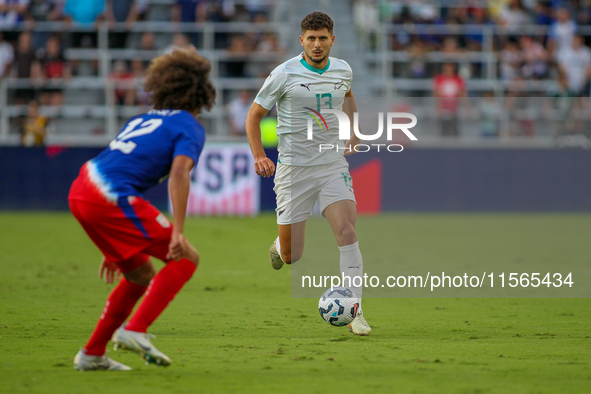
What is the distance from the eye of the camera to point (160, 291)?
443cm

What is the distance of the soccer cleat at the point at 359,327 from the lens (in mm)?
5996

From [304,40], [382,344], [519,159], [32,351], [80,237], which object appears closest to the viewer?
[32,351]

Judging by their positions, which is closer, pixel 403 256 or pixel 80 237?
pixel 403 256

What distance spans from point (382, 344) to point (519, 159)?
13522 mm

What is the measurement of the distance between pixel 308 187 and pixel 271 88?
896 mm

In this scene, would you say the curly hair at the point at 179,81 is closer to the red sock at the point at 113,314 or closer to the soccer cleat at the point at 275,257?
the red sock at the point at 113,314

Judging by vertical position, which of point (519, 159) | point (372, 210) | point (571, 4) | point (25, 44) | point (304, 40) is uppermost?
point (571, 4)

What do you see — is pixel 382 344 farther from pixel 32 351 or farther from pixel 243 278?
pixel 243 278

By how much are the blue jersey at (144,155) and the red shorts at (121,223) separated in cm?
6

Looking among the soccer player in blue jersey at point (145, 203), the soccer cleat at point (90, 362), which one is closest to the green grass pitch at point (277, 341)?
the soccer cleat at point (90, 362)

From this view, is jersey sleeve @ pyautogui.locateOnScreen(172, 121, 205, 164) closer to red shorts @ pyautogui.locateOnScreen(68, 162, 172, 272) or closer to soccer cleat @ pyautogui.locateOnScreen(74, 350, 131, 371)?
red shorts @ pyautogui.locateOnScreen(68, 162, 172, 272)

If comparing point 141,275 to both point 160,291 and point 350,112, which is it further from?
point 350,112

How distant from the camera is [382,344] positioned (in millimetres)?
5605

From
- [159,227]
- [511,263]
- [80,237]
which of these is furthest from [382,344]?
[80,237]
